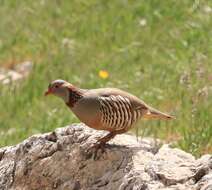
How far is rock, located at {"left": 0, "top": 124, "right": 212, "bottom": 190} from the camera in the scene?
17.2ft

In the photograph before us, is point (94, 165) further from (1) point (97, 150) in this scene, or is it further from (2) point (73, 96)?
(2) point (73, 96)

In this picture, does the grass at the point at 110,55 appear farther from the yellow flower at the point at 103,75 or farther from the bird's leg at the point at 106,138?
the bird's leg at the point at 106,138

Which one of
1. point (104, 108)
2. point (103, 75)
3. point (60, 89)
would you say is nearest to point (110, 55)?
point (103, 75)

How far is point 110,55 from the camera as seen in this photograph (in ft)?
37.5

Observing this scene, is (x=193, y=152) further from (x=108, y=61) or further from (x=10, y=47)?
(x=10, y=47)

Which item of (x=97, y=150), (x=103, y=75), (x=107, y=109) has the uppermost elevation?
(x=107, y=109)

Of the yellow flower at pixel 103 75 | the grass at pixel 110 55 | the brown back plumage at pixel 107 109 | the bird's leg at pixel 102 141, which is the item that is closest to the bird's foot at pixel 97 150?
the bird's leg at pixel 102 141

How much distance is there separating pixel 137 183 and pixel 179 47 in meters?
5.89

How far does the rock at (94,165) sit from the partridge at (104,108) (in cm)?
14

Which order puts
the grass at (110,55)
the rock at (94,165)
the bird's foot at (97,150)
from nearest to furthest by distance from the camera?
1. the rock at (94,165)
2. the bird's foot at (97,150)
3. the grass at (110,55)

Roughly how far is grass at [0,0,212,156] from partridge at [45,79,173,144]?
1397 millimetres

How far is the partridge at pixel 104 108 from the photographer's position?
19.6 ft

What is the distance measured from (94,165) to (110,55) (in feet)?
18.4

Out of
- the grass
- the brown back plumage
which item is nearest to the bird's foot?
the brown back plumage
